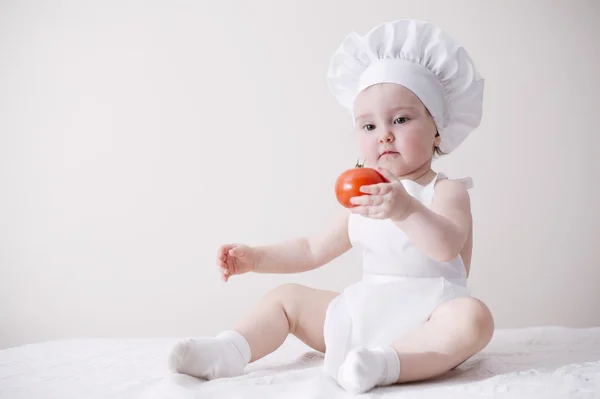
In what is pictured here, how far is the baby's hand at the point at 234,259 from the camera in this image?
1.44 metres

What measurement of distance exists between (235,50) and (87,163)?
2.55ft

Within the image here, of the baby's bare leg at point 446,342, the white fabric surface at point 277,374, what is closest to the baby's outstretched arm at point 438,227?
the baby's bare leg at point 446,342

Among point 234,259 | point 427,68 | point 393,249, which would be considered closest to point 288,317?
point 234,259

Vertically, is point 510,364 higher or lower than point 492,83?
lower

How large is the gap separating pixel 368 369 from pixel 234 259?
508 millimetres

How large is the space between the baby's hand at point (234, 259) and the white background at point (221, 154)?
45.8 inches

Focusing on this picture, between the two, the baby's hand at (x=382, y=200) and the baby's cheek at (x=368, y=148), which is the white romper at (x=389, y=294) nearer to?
the baby's cheek at (x=368, y=148)

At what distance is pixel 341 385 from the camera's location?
1.09 metres

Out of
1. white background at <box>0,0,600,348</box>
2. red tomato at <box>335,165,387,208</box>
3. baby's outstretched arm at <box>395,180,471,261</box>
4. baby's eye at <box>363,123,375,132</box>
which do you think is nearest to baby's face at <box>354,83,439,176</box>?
baby's eye at <box>363,123,375,132</box>

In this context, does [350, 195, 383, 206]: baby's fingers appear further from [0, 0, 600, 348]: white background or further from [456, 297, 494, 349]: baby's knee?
[0, 0, 600, 348]: white background

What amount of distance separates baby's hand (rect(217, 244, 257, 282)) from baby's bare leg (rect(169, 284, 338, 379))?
8 centimetres

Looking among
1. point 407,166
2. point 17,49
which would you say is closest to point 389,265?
point 407,166

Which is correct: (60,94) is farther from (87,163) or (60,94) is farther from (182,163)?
(182,163)

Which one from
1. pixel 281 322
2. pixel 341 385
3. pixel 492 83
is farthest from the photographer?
pixel 492 83
